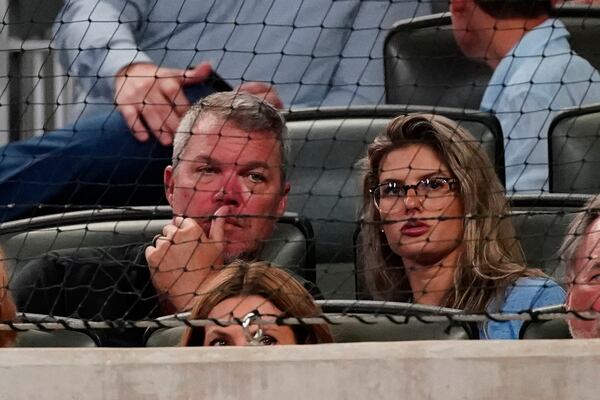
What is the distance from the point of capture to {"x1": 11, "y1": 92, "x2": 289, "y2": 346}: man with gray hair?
3475 mm

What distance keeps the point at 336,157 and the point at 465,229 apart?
79 centimetres

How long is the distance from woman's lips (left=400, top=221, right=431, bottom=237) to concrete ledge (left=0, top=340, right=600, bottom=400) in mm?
620

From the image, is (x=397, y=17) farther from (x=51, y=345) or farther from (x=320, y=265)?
(x=51, y=345)

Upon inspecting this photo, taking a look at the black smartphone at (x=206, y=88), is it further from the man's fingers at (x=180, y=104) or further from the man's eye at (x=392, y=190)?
the man's eye at (x=392, y=190)

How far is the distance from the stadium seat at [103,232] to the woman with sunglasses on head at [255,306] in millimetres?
593

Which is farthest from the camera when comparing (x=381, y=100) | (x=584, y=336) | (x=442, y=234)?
(x=381, y=100)

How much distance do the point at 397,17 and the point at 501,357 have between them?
7.18 ft

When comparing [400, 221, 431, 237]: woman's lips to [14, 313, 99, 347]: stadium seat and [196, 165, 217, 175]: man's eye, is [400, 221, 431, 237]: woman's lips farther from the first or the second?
[14, 313, 99, 347]: stadium seat

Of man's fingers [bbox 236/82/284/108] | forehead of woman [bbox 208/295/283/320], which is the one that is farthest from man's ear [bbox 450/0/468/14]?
forehead of woman [bbox 208/295/283/320]

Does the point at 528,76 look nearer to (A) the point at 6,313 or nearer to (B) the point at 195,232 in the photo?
(B) the point at 195,232

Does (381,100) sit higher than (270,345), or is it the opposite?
(270,345)

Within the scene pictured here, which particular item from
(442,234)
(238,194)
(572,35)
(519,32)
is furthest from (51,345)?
(572,35)

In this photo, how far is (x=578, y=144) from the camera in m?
3.99

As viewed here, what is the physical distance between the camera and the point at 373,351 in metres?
2.76
